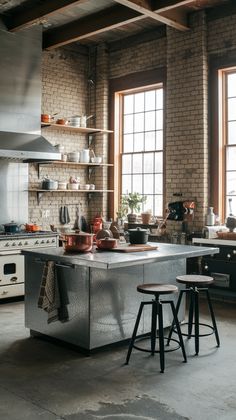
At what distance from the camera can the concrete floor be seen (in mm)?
3168

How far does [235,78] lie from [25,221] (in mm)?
3788

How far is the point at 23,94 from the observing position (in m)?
7.32

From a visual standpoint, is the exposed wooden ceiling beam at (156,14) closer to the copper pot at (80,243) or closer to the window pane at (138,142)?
the window pane at (138,142)

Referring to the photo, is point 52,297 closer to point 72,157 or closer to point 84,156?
point 72,157

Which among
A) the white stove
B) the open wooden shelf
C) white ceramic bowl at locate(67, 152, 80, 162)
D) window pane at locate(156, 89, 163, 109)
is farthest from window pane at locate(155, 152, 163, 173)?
the white stove

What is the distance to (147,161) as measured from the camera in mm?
8203

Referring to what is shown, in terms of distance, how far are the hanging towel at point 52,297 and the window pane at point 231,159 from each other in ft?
11.9

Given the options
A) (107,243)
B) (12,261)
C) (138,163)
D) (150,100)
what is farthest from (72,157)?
(107,243)

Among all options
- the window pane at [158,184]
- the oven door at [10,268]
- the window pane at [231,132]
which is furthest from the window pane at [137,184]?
A: the oven door at [10,268]

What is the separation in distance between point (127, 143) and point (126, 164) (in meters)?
0.37

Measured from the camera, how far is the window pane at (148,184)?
320 inches

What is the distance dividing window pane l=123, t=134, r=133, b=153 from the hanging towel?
4415 millimetres

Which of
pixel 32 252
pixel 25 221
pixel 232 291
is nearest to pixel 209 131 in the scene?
pixel 232 291

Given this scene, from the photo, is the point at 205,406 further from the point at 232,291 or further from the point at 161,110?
the point at 161,110
